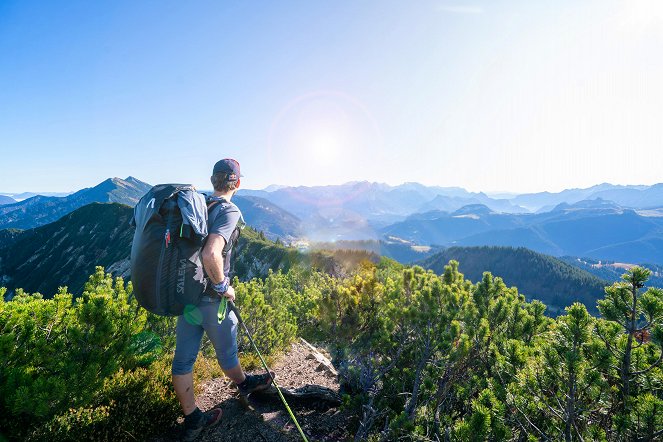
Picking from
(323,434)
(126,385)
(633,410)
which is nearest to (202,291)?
(126,385)

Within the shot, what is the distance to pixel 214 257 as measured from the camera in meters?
3.76

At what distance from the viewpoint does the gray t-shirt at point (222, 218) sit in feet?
12.9

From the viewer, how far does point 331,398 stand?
6.52 meters

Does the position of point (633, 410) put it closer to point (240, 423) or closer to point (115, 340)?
point (240, 423)

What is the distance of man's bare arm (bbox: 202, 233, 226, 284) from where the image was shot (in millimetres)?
3768

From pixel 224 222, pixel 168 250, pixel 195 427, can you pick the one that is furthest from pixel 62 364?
pixel 224 222

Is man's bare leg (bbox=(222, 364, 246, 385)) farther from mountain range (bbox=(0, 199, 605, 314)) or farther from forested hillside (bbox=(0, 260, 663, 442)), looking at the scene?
mountain range (bbox=(0, 199, 605, 314))

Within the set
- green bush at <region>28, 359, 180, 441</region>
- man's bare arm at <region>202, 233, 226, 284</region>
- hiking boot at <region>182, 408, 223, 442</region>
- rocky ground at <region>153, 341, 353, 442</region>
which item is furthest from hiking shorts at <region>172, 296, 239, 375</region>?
rocky ground at <region>153, 341, 353, 442</region>

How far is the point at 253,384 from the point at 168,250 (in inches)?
123

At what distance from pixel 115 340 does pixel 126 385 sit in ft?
3.37

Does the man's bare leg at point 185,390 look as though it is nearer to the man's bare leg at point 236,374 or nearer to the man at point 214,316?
the man at point 214,316

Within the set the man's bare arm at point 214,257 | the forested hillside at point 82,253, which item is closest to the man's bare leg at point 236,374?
the man's bare arm at point 214,257

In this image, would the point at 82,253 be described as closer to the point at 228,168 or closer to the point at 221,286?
the point at 228,168

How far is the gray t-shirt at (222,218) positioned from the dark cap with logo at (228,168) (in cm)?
46
